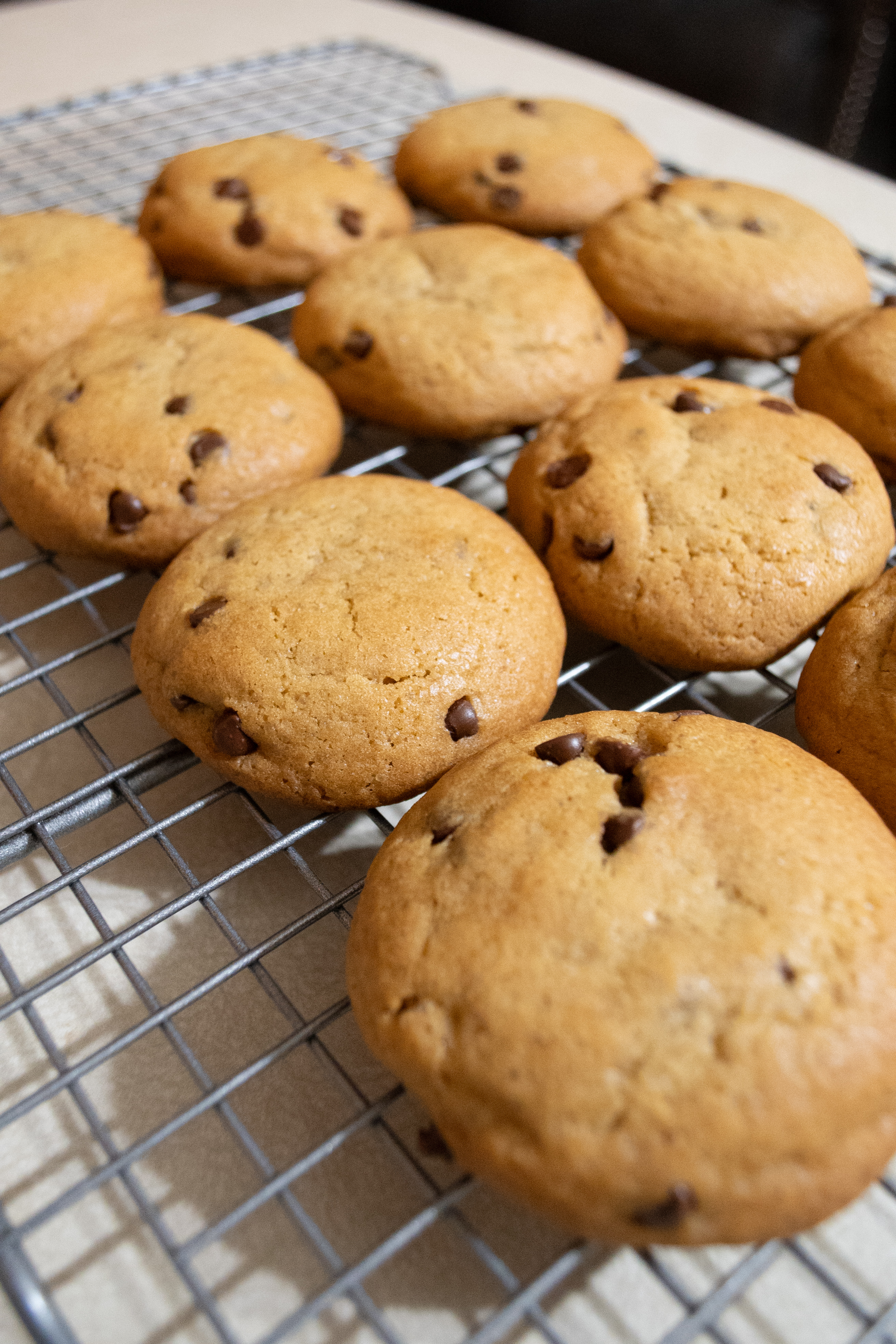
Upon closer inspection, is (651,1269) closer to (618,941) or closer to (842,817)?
(618,941)

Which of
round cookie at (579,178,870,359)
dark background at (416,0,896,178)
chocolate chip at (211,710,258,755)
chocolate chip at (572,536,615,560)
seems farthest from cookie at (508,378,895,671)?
dark background at (416,0,896,178)

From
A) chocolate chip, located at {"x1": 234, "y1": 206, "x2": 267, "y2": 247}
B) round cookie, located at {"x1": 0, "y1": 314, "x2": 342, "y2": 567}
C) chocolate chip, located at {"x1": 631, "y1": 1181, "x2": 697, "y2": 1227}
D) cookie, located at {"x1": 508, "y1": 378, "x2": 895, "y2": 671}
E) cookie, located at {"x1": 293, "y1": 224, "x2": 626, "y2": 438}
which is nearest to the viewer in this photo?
chocolate chip, located at {"x1": 631, "y1": 1181, "x2": 697, "y2": 1227}

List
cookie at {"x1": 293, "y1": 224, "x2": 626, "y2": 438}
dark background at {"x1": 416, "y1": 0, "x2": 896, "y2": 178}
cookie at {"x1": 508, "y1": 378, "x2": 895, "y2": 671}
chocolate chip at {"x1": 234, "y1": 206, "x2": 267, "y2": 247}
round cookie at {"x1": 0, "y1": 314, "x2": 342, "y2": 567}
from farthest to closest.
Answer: dark background at {"x1": 416, "y1": 0, "x2": 896, "y2": 178} → chocolate chip at {"x1": 234, "y1": 206, "x2": 267, "y2": 247} → cookie at {"x1": 293, "y1": 224, "x2": 626, "y2": 438} → round cookie at {"x1": 0, "y1": 314, "x2": 342, "y2": 567} → cookie at {"x1": 508, "y1": 378, "x2": 895, "y2": 671}

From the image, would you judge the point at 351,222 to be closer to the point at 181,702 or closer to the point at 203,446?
the point at 203,446

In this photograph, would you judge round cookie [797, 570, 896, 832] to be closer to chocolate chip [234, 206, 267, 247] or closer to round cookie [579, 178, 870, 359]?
round cookie [579, 178, 870, 359]

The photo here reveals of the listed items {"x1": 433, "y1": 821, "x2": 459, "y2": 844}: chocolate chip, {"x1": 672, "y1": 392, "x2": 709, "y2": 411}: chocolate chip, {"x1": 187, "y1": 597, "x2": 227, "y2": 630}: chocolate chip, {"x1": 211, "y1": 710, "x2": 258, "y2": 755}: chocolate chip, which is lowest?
{"x1": 211, "y1": 710, "x2": 258, "y2": 755}: chocolate chip

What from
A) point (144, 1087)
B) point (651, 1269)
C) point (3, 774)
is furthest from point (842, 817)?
point (3, 774)
